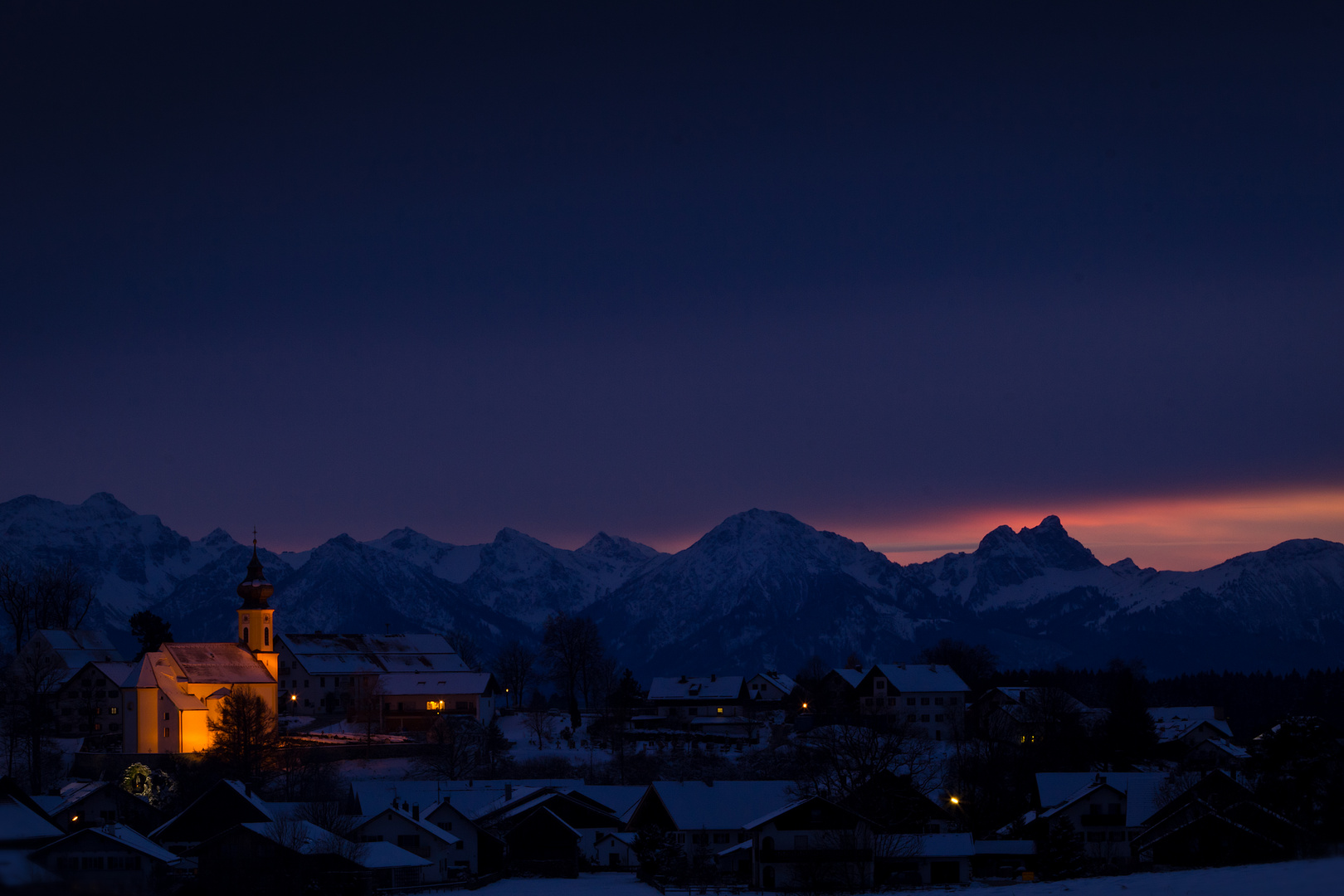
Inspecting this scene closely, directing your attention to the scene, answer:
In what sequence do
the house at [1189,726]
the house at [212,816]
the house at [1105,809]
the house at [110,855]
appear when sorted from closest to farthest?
the house at [110,855] < the house at [212,816] < the house at [1105,809] < the house at [1189,726]

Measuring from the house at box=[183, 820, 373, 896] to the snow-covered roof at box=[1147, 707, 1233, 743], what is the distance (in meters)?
67.5

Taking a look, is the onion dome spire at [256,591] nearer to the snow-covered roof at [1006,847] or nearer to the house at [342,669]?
the house at [342,669]

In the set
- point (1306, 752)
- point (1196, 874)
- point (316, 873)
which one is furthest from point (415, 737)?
point (1196, 874)

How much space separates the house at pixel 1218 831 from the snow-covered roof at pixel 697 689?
226 feet

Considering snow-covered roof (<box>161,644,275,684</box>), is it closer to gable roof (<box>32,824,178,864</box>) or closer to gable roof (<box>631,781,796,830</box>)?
gable roof (<box>32,824,178,864</box>)

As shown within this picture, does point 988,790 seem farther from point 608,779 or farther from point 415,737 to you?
point 415,737

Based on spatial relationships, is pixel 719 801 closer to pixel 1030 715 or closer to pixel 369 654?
pixel 1030 715

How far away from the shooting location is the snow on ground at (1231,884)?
27109 millimetres

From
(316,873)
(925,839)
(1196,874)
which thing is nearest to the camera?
(1196,874)

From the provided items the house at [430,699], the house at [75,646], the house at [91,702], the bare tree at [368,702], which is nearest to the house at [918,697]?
the house at [430,699]

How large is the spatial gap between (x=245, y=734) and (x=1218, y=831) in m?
55.6

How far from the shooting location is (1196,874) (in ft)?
114

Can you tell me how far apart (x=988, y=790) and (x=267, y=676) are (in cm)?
5278

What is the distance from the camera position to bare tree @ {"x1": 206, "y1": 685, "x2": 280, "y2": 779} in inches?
3265
